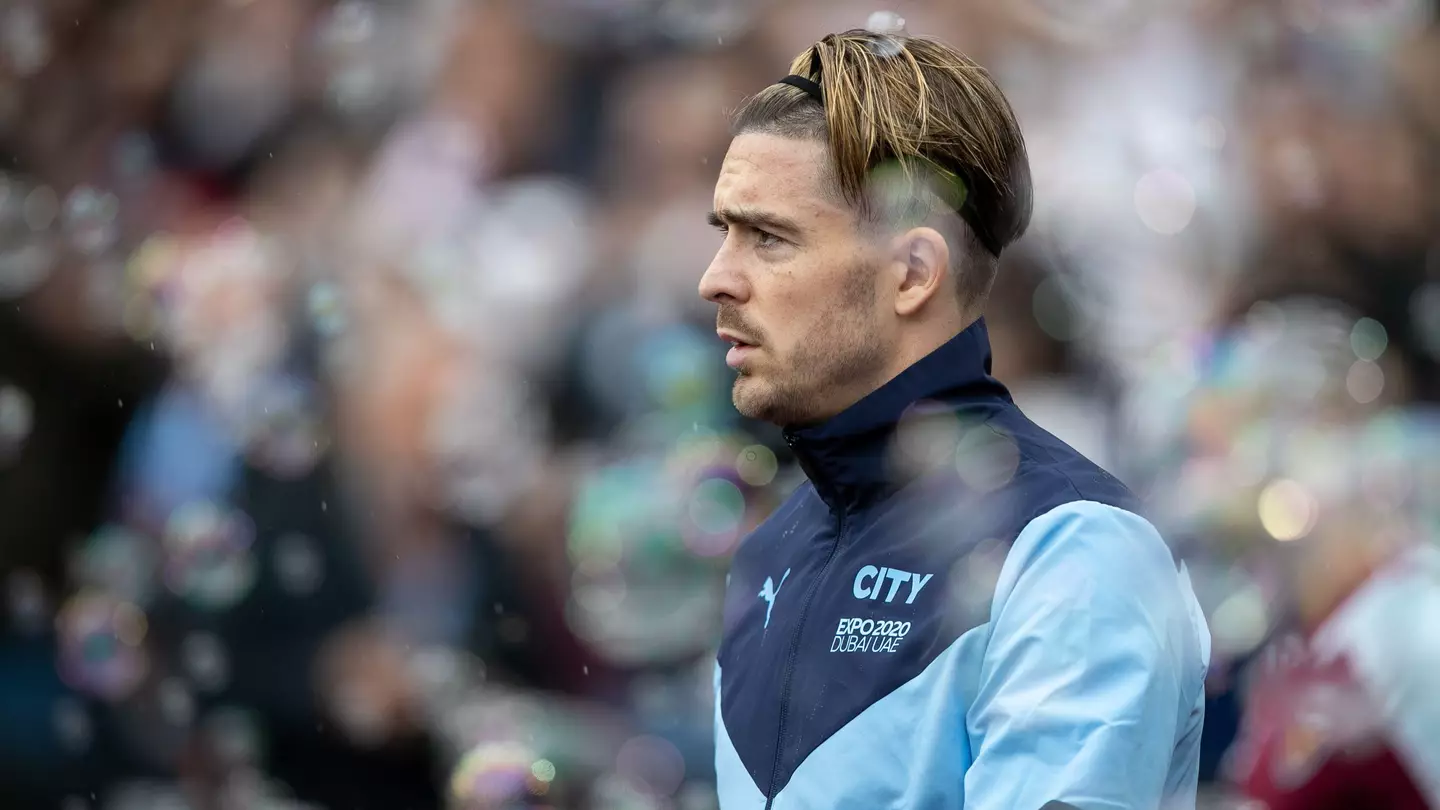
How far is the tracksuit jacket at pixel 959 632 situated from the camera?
4.47ft

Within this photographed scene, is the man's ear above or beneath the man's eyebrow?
beneath

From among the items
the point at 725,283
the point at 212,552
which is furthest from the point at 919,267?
the point at 212,552

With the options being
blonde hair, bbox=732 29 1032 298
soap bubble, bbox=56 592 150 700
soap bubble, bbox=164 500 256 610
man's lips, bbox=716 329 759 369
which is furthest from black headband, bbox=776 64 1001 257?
soap bubble, bbox=56 592 150 700

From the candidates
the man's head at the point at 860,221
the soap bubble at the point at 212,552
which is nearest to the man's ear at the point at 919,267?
the man's head at the point at 860,221

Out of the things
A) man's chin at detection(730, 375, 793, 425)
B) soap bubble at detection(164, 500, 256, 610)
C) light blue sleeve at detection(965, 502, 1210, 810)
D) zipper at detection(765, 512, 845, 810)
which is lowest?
soap bubble at detection(164, 500, 256, 610)

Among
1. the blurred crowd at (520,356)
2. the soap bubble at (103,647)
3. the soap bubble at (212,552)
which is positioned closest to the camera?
the blurred crowd at (520,356)

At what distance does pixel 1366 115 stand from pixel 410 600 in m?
2.35

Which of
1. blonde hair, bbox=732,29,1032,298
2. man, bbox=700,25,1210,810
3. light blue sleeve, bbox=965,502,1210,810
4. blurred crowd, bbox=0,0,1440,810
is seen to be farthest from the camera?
blurred crowd, bbox=0,0,1440,810

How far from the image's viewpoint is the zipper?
1626 mm

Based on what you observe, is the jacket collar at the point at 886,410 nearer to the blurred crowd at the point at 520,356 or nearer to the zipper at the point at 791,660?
the zipper at the point at 791,660

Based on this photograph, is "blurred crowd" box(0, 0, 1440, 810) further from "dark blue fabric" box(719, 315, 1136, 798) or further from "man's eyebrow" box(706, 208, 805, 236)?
"man's eyebrow" box(706, 208, 805, 236)

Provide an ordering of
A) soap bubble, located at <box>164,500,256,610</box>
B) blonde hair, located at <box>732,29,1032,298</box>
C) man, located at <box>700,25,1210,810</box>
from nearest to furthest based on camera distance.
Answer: man, located at <box>700,25,1210,810</box> < blonde hair, located at <box>732,29,1032,298</box> < soap bubble, located at <box>164,500,256,610</box>

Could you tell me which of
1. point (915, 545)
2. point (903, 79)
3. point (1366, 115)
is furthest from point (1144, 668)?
point (1366, 115)

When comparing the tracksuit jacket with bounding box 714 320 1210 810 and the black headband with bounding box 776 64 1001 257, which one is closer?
the tracksuit jacket with bounding box 714 320 1210 810
